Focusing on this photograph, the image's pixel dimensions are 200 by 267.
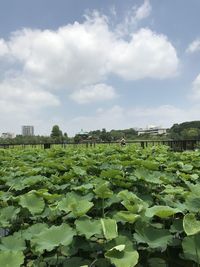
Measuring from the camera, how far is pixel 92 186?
207 cm

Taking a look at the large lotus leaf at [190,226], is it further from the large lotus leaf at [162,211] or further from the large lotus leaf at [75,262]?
the large lotus leaf at [75,262]

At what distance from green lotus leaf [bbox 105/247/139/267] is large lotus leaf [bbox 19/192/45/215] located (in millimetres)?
612

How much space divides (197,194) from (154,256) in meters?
0.36

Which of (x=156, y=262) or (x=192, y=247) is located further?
(x=156, y=262)

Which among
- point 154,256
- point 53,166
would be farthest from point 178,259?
point 53,166

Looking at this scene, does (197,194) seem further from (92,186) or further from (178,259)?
(92,186)

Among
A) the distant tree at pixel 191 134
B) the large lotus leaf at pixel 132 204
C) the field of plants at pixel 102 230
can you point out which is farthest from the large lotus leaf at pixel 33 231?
the distant tree at pixel 191 134

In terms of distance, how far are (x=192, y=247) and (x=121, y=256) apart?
27 cm

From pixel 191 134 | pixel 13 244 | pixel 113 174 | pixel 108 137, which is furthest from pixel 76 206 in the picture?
pixel 108 137

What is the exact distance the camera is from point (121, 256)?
4.07ft

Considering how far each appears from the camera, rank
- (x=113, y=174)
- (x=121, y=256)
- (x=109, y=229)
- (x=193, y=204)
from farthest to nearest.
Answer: (x=113, y=174)
(x=193, y=204)
(x=109, y=229)
(x=121, y=256)

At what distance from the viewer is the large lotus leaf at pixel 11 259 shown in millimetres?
1225

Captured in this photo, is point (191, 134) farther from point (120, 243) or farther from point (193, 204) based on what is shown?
point (120, 243)

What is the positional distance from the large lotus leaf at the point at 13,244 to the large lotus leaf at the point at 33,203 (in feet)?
0.82
